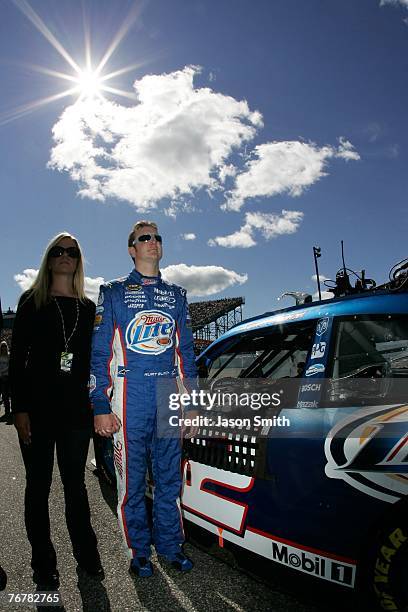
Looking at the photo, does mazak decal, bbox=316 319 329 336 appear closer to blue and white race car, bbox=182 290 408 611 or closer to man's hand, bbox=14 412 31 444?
blue and white race car, bbox=182 290 408 611

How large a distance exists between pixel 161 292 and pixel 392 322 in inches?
51.5

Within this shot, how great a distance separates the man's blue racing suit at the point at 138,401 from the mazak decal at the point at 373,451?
1017mm

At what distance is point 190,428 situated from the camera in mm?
2521

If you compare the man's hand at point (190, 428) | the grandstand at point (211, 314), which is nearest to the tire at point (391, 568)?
the man's hand at point (190, 428)

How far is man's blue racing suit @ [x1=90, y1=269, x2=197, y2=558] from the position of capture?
246 cm

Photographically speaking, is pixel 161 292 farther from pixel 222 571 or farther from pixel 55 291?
pixel 222 571

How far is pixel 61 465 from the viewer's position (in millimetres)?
2500

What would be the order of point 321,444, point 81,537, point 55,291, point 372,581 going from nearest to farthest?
point 372,581, point 321,444, point 81,537, point 55,291

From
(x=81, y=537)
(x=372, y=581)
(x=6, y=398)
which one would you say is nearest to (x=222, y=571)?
(x=81, y=537)

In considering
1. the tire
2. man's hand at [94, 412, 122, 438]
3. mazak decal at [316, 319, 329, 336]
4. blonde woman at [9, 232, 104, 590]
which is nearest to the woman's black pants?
blonde woman at [9, 232, 104, 590]

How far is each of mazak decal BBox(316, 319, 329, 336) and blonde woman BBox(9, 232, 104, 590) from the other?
1.33 m

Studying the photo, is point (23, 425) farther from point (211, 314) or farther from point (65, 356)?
point (211, 314)

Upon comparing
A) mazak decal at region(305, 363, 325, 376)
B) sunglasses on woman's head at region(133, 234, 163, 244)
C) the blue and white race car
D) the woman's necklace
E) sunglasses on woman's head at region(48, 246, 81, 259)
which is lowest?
the blue and white race car

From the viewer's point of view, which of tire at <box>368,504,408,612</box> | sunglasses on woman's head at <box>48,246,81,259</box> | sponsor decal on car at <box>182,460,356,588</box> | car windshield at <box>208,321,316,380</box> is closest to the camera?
tire at <box>368,504,408,612</box>
